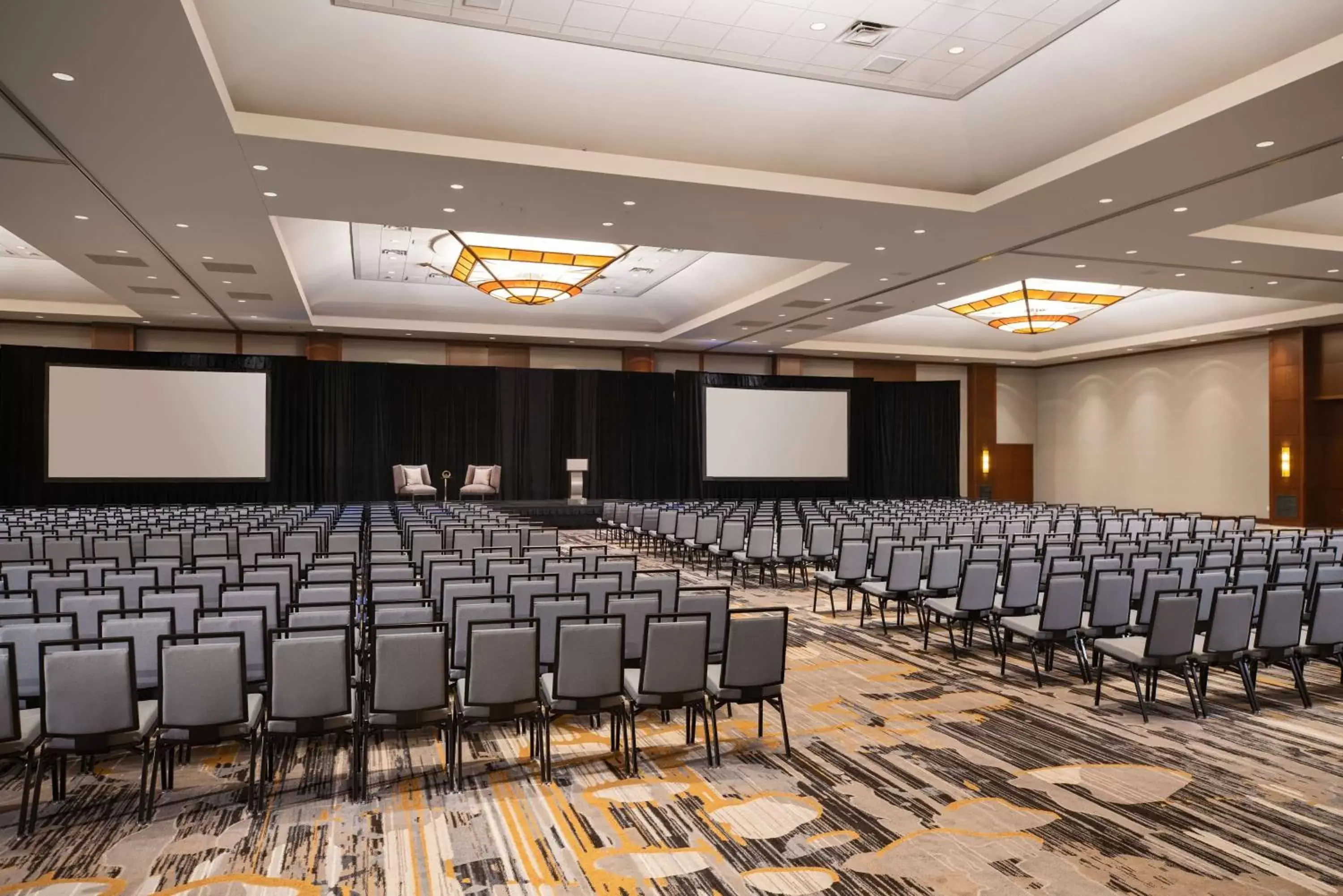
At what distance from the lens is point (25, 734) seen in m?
3.97

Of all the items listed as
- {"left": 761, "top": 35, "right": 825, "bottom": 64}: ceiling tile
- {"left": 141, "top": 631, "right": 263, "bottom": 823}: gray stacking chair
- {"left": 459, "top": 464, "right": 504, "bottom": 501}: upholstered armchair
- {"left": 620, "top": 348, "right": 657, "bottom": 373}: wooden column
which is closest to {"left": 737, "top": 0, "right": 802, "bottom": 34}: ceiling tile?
{"left": 761, "top": 35, "right": 825, "bottom": 64}: ceiling tile

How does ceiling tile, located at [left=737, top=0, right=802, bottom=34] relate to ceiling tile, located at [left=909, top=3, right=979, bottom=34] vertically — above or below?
above

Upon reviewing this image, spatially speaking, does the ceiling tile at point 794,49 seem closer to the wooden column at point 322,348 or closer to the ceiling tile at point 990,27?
the ceiling tile at point 990,27

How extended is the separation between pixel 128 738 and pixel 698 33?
6.04 meters

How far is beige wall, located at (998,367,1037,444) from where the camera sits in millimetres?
27109

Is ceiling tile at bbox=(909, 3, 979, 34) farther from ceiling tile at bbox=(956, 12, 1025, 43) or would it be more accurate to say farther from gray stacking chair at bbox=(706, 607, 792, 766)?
gray stacking chair at bbox=(706, 607, 792, 766)

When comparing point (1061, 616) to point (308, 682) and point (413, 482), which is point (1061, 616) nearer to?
point (308, 682)

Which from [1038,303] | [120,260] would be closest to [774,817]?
[120,260]

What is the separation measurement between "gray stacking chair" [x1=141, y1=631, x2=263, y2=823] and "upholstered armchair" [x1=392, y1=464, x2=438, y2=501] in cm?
1638

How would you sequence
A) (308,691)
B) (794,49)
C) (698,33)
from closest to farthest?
(308,691) → (698,33) → (794,49)

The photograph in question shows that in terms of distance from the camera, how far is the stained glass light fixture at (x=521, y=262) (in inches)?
558

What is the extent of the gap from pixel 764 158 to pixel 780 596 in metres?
5.10

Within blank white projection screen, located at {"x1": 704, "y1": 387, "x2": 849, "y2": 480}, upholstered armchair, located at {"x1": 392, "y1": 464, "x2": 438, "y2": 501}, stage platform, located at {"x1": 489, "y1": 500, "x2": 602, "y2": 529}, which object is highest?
blank white projection screen, located at {"x1": 704, "y1": 387, "x2": 849, "y2": 480}

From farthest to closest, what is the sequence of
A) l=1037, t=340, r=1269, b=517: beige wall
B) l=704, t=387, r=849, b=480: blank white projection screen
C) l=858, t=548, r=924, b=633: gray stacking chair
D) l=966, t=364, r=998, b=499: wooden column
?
l=966, t=364, r=998, b=499: wooden column < l=704, t=387, r=849, b=480: blank white projection screen < l=1037, t=340, r=1269, b=517: beige wall < l=858, t=548, r=924, b=633: gray stacking chair
